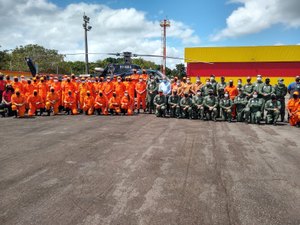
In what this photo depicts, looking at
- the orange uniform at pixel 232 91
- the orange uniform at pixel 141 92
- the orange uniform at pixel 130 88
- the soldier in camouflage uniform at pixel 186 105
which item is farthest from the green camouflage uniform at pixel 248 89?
the orange uniform at pixel 130 88

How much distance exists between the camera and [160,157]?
20.2ft

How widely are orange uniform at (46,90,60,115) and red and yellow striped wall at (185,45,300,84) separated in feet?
102

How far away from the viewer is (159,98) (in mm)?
13266

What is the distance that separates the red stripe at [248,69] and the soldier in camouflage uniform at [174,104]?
31111mm

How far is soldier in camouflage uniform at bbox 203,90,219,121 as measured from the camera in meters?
12.1

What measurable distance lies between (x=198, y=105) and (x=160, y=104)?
1.77 m

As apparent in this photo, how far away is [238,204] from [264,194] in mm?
596

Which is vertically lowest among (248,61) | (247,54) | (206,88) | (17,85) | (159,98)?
(159,98)

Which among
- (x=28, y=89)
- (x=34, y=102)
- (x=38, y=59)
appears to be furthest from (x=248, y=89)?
(x=38, y=59)

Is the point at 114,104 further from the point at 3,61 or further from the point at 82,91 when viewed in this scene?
the point at 3,61

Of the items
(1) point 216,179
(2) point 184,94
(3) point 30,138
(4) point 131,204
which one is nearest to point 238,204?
(1) point 216,179

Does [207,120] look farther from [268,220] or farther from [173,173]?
[268,220]

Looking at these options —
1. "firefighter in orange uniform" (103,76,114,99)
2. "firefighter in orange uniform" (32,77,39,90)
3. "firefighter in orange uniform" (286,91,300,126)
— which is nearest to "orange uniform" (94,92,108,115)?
"firefighter in orange uniform" (103,76,114,99)

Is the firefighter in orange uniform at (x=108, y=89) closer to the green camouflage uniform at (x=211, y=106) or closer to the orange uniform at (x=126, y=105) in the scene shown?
the orange uniform at (x=126, y=105)
